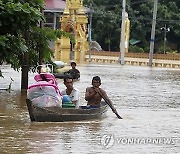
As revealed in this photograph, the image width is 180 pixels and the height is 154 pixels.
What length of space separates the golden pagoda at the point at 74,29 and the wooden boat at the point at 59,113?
46780 millimetres

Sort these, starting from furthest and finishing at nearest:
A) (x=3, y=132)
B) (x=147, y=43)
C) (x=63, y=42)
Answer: (x=147, y=43), (x=63, y=42), (x=3, y=132)

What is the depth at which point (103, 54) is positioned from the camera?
70438 millimetres

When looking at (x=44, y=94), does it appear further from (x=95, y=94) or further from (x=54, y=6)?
(x=54, y=6)

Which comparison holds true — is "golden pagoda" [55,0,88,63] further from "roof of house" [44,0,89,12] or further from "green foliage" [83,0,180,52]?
"green foliage" [83,0,180,52]

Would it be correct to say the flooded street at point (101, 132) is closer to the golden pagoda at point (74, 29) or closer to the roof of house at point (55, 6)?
the golden pagoda at point (74, 29)

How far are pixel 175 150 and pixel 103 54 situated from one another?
57.8 metres

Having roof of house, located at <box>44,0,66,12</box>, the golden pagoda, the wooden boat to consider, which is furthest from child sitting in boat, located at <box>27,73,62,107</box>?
roof of house, located at <box>44,0,66,12</box>

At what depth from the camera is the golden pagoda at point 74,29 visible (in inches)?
2527

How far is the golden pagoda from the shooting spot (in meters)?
64.2

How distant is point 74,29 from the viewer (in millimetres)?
65375

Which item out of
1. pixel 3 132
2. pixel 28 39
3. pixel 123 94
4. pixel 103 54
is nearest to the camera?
pixel 3 132

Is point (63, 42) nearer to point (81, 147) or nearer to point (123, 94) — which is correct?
→ point (123, 94)

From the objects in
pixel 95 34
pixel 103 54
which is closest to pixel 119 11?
pixel 95 34

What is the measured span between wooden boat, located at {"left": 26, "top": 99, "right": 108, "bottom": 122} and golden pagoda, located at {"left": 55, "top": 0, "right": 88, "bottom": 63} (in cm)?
4678
